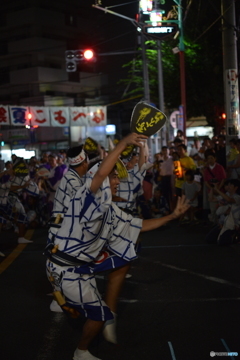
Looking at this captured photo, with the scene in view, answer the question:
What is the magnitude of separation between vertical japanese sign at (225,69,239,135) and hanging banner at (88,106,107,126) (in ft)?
44.6

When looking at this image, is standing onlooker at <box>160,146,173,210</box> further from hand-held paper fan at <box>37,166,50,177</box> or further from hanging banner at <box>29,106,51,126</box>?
hanging banner at <box>29,106,51,126</box>

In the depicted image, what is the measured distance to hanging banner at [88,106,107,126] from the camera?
2472cm

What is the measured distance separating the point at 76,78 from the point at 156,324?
144ft

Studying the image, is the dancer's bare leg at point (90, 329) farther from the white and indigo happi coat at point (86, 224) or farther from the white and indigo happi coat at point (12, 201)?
the white and indigo happi coat at point (12, 201)

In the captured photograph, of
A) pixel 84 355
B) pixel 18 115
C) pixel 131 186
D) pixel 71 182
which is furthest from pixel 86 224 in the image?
pixel 18 115

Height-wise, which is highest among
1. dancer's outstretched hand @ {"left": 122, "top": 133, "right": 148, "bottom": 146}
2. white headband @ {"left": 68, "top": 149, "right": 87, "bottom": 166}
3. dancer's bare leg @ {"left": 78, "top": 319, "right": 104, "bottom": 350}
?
dancer's outstretched hand @ {"left": 122, "top": 133, "right": 148, "bottom": 146}

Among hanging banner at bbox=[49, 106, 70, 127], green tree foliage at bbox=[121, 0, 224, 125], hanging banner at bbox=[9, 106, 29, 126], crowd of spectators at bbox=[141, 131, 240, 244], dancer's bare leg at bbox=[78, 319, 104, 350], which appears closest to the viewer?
dancer's bare leg at bbox=[78, 319, 104, 350]

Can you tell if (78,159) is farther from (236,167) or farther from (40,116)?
(40,116)

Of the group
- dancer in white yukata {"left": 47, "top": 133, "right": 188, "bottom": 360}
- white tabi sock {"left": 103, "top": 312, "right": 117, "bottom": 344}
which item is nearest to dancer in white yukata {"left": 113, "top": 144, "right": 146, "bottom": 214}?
white tabi sock {"left": 103, "top": 312, "right": 117, "bottom": 344}

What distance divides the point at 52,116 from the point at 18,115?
71.8 inches

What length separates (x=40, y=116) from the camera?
23938 millimetres

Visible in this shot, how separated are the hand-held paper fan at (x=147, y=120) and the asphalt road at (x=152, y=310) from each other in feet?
6.44

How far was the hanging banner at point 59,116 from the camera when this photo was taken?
24219mm

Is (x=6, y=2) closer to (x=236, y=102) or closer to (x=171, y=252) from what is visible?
(x=236, y=102)
